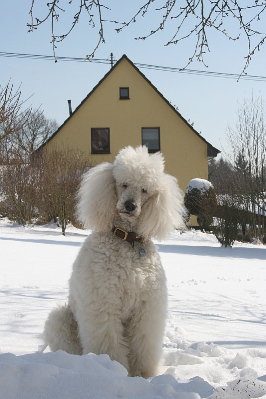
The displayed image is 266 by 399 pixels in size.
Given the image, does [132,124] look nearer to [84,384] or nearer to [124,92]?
[124,92]

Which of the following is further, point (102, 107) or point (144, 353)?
point (102, 107)

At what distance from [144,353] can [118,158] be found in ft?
4.41

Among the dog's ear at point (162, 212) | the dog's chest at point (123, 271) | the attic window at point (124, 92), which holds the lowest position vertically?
the dog's chest at point (123, 271)

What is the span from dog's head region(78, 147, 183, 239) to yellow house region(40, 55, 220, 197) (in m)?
16.5

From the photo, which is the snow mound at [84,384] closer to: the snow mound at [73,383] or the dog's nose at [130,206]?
the snow mound at [73,383]

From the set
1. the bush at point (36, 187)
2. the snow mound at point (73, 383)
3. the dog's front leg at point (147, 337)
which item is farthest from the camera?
the bush at point (36, 187)

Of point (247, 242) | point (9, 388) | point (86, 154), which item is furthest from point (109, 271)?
point (86, 154)

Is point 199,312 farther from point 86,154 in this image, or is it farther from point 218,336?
point 86,154

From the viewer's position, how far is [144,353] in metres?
2.76

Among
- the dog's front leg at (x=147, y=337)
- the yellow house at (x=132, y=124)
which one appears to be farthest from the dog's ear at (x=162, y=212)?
the yellow house at (x=132, y=124)

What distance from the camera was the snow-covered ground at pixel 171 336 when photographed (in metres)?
1.77

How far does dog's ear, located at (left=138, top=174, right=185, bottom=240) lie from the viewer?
2.91 m

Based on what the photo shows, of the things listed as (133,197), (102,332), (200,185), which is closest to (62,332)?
(102,332)

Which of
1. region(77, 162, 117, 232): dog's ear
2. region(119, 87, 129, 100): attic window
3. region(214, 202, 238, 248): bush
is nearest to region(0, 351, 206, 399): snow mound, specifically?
region(77, 162, 117, 232): dog's ear
